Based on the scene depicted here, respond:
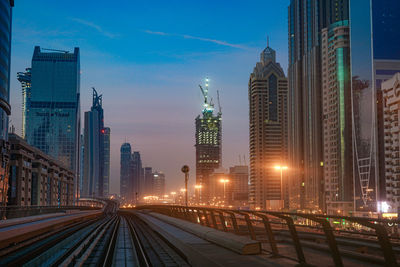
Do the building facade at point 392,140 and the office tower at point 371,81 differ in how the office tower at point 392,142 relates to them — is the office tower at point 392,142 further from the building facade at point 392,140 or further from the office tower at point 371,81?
the office tower at point 371,81

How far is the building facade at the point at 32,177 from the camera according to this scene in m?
117

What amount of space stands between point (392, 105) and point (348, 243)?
149124 mm

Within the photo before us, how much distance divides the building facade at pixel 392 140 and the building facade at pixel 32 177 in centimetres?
10294

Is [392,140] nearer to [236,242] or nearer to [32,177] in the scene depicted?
[32,177]

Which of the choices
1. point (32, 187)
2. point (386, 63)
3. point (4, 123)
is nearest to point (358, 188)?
point (386, 63)

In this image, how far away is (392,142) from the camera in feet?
495

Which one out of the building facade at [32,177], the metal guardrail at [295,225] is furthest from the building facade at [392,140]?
the metal guardrail at [295,225]

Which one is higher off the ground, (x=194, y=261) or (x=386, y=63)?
(x=386, y=63)

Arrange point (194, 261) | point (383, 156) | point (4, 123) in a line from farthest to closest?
point (383, 156), point (4, 123), point (194, 261)

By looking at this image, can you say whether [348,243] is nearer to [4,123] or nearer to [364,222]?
[364,222]

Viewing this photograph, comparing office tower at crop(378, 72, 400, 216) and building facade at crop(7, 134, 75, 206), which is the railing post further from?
office tower at crop(378, 72, 400, 216)

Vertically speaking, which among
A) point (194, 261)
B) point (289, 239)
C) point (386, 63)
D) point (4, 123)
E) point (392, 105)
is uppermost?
point (386, 63)

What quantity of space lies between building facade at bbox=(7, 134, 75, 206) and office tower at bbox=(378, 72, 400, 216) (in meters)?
103

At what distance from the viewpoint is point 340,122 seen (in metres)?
197
